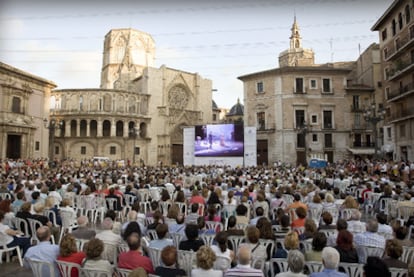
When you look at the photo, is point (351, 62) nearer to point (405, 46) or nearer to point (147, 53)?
point (405, 46)

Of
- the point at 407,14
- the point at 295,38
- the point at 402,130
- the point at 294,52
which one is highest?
the point at 295,38

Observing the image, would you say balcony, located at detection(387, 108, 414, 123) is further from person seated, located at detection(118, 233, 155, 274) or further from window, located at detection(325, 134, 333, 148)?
person seated, located at detection(118, 233, 155, 274)

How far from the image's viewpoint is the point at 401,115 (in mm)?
29531

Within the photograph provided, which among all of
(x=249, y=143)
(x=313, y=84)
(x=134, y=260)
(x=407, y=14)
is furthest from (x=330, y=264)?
(x=313, y=84)

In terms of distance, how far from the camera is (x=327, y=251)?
362 centimetres

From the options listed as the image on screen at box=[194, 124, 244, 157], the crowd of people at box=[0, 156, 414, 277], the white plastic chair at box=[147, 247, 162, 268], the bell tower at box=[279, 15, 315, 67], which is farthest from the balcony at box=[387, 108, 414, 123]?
the white plastic chair at box=[147, 247, 162, 268]

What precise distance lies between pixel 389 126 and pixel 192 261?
3424 cm

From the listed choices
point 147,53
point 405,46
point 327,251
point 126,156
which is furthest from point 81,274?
point 147,53

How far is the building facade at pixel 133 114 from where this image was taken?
44403mm

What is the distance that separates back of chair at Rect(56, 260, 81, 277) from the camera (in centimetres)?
396

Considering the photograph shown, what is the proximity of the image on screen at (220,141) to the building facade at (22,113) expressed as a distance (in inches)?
637

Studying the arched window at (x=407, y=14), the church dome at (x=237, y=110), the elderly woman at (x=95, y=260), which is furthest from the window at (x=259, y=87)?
the elderly woman at (x=95, y=260)

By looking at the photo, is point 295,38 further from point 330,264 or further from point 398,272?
point 330,264

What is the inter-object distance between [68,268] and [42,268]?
423mm
